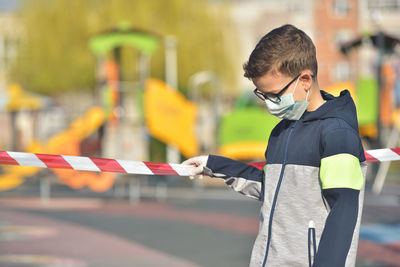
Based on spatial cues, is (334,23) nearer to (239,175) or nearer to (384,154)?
(384,154)

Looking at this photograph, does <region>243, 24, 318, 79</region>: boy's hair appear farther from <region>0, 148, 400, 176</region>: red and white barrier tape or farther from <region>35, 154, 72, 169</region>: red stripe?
<region>35, 154, 72, 169</region>: red stripe

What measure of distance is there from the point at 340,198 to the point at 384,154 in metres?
1.60

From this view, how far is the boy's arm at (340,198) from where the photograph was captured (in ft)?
7.72

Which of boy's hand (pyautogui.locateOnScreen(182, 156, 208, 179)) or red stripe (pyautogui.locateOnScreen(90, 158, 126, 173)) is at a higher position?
boy's hand (pyautogui.locateOnScreen(182, 156, 208, 179))

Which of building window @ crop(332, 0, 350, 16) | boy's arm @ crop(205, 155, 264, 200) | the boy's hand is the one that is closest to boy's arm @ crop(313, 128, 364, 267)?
boy's arm @ crop(205, 155, 264, 200)

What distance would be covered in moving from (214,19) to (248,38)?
79.0 feet

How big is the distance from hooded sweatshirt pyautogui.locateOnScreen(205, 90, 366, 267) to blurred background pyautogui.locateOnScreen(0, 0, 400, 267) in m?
5.37

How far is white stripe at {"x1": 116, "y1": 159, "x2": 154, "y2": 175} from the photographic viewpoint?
3.76 metres

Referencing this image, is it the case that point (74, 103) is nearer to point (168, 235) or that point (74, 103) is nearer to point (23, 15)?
point (23, 15)

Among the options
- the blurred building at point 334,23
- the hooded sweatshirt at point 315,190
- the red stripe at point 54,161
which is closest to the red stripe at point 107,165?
the red stripe at point 54,161

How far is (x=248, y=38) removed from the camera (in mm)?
57906

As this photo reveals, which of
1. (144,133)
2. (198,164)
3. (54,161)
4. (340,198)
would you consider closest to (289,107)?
(340,198)

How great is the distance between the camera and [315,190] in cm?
255

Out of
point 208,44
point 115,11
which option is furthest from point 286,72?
point 208,44
